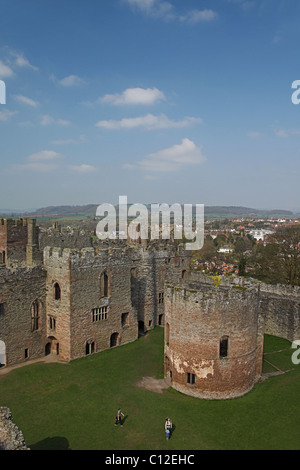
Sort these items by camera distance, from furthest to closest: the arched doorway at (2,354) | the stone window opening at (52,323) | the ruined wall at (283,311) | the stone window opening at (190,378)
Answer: the ruined wall at (283,311) → the stone window opening at (52,323) → the arched doorway at (2,354) → the stone window opening at (190,378)

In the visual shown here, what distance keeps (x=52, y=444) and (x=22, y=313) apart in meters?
11.4

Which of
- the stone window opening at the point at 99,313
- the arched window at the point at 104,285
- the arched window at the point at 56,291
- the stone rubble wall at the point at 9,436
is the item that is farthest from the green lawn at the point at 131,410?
the arched window at the point at 104,285

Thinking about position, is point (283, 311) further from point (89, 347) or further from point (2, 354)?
point (2, 354)

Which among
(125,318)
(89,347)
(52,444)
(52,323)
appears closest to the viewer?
(52,444)

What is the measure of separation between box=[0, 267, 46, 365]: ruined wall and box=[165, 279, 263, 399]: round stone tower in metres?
11.7

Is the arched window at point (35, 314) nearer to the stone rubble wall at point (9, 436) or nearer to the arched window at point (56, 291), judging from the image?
the arched window at point (56, 291)

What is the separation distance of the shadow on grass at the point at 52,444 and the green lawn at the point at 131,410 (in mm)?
50

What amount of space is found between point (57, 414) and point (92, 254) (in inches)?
479

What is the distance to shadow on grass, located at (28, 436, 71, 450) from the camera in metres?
17.7

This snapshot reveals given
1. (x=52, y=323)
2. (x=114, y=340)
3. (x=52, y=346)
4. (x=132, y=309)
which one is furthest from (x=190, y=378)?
(x=52, y=346)

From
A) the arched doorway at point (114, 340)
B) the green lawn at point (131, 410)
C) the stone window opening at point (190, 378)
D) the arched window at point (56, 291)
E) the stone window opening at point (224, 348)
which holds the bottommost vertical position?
the green lawn at point (131, 410)

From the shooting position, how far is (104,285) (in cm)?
3041

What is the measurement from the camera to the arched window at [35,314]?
28.0 metres

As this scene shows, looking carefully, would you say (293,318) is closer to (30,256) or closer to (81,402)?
(81,402)
